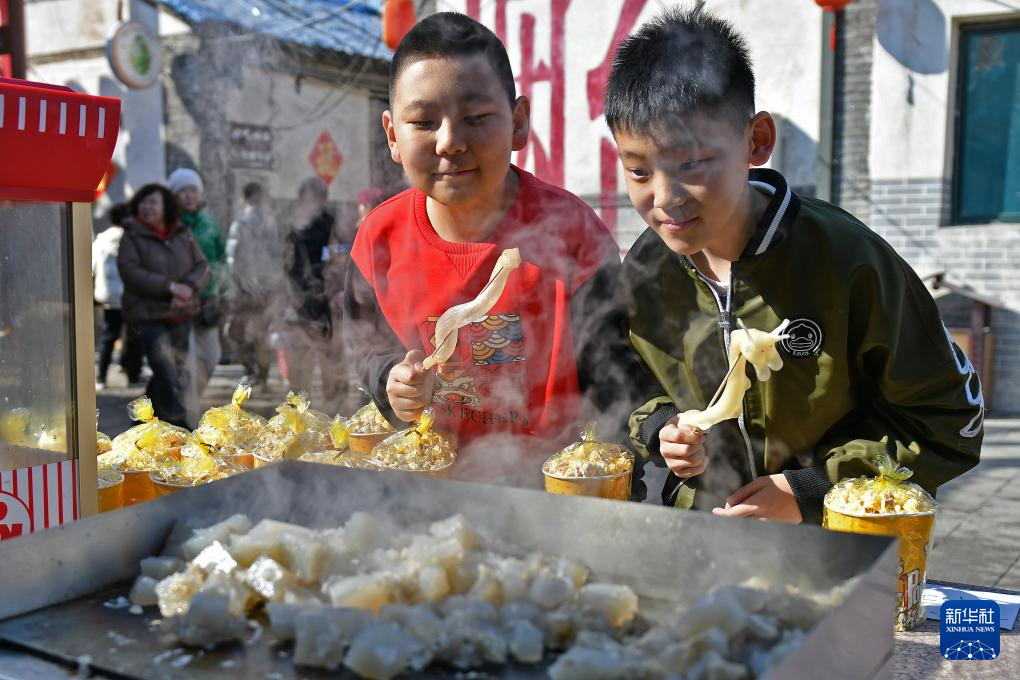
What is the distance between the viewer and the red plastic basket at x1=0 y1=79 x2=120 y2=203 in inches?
77.1

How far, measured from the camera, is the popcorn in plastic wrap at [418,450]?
221 cm

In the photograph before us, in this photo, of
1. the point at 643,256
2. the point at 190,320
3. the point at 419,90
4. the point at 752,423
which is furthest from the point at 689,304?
the point at 190,320

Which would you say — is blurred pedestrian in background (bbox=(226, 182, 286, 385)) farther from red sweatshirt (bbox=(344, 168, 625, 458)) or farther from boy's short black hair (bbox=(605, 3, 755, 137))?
boy's short black hair (bbox=(605, 3, 755, 137))

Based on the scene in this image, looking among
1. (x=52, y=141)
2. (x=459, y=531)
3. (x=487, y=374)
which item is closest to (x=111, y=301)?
(x=52, y=141)

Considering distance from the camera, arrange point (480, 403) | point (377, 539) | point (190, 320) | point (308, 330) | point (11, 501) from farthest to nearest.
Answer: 1. point (308, 330)
2. point (190, 320)
3. point (480, 403)
4. point (11, 501)
5. point (377, 539)

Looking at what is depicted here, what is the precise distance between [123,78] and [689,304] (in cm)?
1081

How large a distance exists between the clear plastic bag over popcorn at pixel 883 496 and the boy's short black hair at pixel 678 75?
2.54ft

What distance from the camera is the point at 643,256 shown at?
2.16 m

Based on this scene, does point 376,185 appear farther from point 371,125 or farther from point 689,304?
point 689,304

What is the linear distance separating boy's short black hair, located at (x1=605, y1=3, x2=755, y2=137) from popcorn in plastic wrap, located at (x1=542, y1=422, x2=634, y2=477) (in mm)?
743

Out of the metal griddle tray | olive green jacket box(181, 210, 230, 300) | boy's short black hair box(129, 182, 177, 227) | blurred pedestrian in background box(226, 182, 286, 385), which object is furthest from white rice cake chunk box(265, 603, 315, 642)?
blurred pedestrian in background box(226, 182, 286, 385)

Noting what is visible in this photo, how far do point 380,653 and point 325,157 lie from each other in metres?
11.2

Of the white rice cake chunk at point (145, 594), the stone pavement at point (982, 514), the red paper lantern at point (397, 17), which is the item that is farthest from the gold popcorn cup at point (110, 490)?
the red paper lantern at point (397, 17)

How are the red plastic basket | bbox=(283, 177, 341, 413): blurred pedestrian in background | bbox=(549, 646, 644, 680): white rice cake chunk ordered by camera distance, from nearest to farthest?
bbox=(549, 646, 644, 680): white rice cake chunk < the red plastic basket < bbox=(283, 177, 341, 413): blurred pedestrian in background
